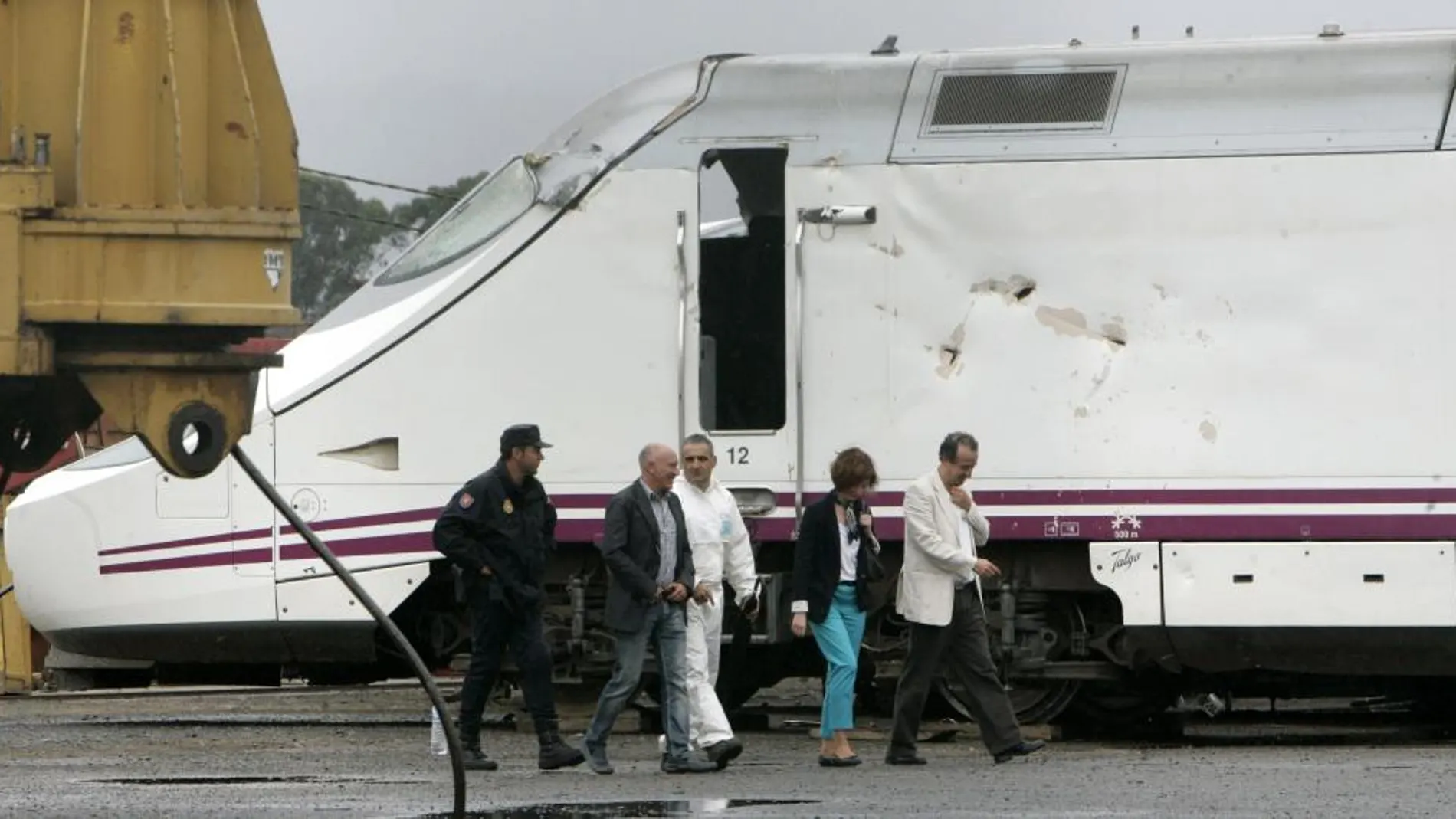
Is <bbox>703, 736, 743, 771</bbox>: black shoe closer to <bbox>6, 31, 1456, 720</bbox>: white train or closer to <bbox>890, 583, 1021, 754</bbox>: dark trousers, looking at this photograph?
<bbox>890, 583, 1021, 754</bbox>: dark trousers

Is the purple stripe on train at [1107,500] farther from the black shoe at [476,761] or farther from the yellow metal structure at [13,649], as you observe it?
the yellow metal structure at [13,649]

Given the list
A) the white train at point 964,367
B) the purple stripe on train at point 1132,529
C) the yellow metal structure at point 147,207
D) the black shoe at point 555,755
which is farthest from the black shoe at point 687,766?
the yellow metal structure at point 147,207

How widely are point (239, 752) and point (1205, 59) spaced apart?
6.11 metres

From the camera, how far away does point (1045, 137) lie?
547 inches

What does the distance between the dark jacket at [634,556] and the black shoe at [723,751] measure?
646 millimetres

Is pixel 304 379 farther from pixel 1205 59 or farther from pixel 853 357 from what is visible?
pixel 1205 59

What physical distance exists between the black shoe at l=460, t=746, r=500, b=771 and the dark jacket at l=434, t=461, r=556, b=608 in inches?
28.0

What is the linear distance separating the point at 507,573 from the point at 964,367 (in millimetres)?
2846

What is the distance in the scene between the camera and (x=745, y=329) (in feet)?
46.4

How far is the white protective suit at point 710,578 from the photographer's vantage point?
A: 12.3m

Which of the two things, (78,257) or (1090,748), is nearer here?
(78,257)

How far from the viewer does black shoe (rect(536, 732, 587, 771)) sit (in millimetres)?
12320

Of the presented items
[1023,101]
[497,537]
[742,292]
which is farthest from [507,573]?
[1023,101]

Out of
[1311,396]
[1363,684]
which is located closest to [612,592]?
[1311,396]
